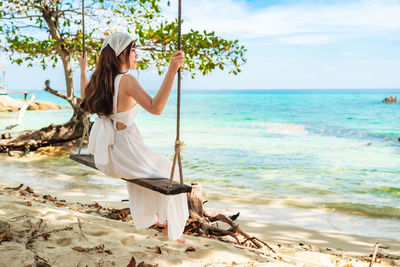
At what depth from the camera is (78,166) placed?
7.90m

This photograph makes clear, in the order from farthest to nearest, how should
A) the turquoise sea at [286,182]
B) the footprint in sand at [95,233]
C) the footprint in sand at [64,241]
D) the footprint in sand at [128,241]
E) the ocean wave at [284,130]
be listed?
the ocean wave at [284,130], the turquoise sea at [286,182], the footprint in sand at [95,233], the footprint in sand at [128,241], the footprint in sand at [64,241]

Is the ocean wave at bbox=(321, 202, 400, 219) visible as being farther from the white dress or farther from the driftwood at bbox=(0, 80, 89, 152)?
the driftwood at bbox=(0, 80, 89, 152)

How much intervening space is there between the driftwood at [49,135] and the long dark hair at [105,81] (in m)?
6.78

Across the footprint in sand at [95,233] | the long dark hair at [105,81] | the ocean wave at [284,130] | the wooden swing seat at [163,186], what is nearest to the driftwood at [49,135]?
the footprint in sand at [95,233]

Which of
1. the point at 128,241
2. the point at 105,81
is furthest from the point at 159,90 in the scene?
the point at 128,241

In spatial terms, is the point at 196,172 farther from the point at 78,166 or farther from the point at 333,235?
the point at 333,235

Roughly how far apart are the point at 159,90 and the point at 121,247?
3.82 feet

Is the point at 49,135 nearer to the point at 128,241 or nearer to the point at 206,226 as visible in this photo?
the point at 206,226

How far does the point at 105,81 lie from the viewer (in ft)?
8.16

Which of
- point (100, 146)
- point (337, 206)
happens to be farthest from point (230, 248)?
point (337, 206)

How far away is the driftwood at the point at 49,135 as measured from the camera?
915 cm

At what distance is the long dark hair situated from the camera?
2.50 metres

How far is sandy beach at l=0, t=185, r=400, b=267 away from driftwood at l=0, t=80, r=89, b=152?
234 inches

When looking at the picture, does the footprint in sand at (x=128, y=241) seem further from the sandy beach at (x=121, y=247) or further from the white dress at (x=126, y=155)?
the white dress at (x=126, y=155)
